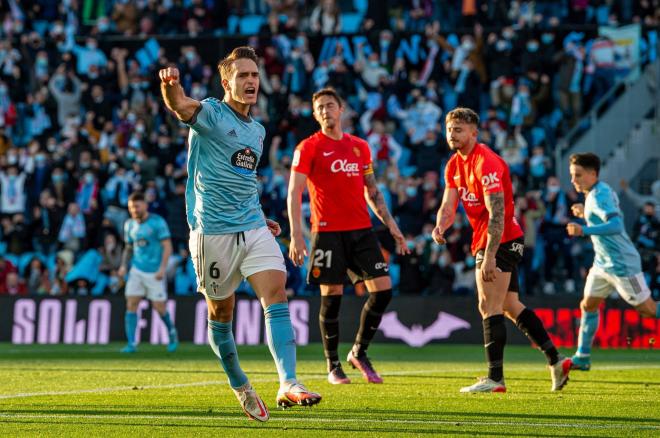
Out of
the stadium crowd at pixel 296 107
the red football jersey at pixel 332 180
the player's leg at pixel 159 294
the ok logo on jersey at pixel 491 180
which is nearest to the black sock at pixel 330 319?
the red football jersey at pixel 332 180

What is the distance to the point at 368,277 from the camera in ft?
39.4

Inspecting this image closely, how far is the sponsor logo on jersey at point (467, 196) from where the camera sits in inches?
420

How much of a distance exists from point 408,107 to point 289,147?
263cm

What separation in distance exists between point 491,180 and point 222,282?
300 cm

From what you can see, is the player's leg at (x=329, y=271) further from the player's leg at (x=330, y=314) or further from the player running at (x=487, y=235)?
the player running at (x=487, y=235)

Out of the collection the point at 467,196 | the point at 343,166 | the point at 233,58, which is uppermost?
the point at 233,58

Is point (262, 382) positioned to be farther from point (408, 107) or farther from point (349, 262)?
point (408, 107)

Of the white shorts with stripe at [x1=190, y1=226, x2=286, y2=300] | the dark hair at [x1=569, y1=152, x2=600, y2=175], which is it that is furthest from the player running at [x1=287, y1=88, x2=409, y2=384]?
the white shorts with stripe at [x1=190, y1=226, x2=286, y2=300]

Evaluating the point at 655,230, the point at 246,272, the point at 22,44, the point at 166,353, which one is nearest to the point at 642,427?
the point at 246,272

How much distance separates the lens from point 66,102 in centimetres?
2820

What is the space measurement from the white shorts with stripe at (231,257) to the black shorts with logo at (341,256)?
362cm

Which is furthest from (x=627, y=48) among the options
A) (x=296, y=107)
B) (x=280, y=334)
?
(x=280, y=334)

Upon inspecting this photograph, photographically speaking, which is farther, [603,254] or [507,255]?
[603,254]

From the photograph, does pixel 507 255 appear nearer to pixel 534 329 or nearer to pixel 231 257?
pixel 534 329
